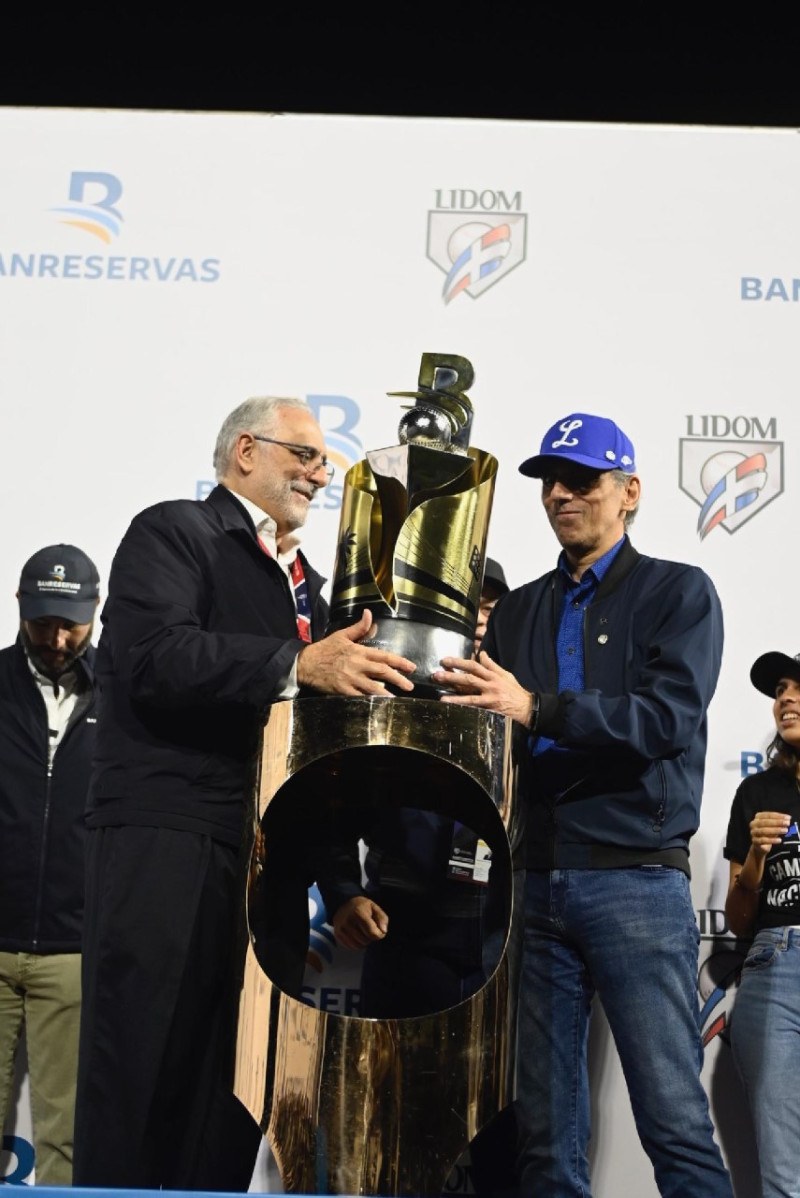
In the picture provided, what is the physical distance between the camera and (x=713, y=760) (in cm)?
319

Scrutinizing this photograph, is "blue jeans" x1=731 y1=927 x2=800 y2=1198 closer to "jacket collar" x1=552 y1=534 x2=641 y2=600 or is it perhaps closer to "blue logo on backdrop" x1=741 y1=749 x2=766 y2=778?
"blue logo on backdrop" x1=741 y1=749 x2=766 y2=778

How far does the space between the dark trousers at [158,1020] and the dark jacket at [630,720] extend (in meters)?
0.59

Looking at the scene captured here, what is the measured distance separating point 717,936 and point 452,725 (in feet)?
4.91

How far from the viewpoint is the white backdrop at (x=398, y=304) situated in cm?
338

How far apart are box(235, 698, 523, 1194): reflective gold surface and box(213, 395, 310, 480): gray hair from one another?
916mm

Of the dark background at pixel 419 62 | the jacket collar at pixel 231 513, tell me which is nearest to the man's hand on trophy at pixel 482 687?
the jacket collar at pixel 231 513

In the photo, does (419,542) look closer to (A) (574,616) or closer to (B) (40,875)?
(A) (574,616)

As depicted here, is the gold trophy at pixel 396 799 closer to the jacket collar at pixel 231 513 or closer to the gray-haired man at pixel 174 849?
the gray-haired man at pixel 174 849

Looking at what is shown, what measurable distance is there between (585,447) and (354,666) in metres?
0.89

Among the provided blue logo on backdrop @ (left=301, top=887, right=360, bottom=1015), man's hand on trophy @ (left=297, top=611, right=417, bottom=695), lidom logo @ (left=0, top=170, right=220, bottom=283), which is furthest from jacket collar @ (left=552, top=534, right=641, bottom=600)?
lidom logo @ (left=0, top=170, right=220, bottom=283)

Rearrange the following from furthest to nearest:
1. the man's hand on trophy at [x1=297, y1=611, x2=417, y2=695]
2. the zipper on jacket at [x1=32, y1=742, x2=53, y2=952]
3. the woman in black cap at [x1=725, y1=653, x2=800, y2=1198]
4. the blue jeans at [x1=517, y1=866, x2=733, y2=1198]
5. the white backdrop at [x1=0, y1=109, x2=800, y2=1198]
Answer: the white backdrop at [x1=0, y1=109, x2=800, y2=1198], the zipper on jacket at [x1=32, y1=742, x2=53, y2=952], the woman in black cap at [x1=725, y1=653, x2=800, y2=1198], the blue jeans at [x1=517, y1=866, x2=733, y2=1198], the man's hand on trophy at [x1=297, y1=611, x2=417, y2=695]

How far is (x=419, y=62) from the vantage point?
402cm

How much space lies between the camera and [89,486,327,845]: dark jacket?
216cm

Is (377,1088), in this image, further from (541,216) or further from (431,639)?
(541,216)
